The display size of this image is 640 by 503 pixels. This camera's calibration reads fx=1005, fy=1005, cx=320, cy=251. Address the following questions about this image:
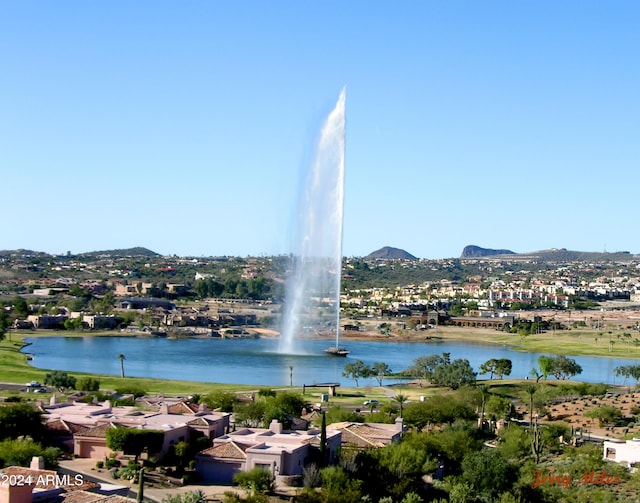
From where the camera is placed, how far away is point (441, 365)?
4788 centimetres

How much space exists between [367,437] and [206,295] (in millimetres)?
104847

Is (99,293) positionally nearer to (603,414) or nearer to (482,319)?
(482,319)

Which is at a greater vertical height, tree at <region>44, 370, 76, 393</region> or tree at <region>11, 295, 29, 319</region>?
tree at <region>11, 295, 29, 319</region>

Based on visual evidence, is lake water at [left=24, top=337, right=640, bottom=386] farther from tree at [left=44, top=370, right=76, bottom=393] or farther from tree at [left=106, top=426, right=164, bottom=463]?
tree at [left=106, top=426, right=164, bottom=463]

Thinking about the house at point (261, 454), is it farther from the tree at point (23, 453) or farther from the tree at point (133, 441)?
the tree at point (23, 453)

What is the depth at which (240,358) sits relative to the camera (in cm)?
6369

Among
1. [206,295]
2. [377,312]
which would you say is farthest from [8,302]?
[377,312]

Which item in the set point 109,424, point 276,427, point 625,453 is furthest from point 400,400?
point 109,424

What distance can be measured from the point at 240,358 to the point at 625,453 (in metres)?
39.9

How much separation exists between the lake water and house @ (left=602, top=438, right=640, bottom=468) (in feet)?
72.3

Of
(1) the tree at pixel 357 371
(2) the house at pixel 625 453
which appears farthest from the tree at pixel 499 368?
(2) the house at pixel 625 453

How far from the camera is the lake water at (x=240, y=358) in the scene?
5184 cm

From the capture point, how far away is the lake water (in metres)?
51.8

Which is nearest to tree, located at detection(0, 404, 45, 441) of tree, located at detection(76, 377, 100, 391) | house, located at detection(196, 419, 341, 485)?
house, located at detection(196, 419, 341, 485)
